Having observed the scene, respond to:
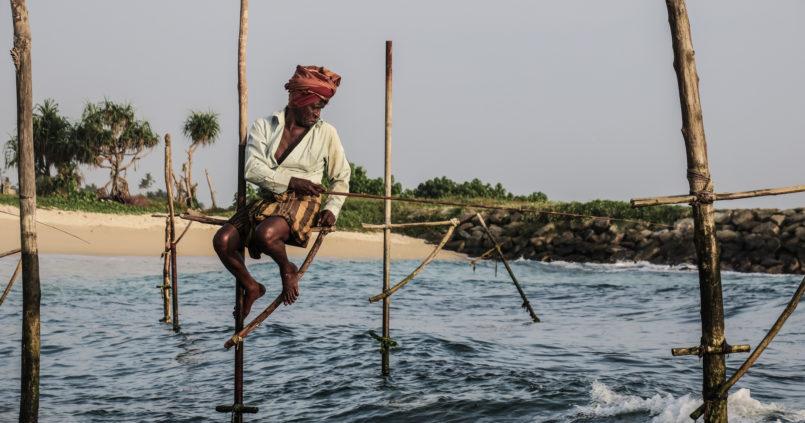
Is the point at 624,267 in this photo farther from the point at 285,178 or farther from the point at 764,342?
the point at 285,178

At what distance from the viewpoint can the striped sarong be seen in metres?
5.64

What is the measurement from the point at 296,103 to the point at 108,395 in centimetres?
566

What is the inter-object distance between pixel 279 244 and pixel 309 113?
97 centimetres

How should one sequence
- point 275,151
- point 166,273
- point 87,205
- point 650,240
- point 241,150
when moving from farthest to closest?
point 87,205, point 650,240, point 166,273, point 241,150, point 275,151

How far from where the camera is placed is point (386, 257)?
31.5ft

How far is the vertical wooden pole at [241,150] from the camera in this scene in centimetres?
611

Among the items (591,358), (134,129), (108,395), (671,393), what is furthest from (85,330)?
(134,129)

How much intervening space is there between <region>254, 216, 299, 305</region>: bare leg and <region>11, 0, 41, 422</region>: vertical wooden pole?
2225mm

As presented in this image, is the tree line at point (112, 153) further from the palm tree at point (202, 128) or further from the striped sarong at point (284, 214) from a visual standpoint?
the striped sarong at point (284, 214)

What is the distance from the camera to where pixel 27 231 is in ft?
21.3

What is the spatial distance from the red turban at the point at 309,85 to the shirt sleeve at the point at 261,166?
32 cm

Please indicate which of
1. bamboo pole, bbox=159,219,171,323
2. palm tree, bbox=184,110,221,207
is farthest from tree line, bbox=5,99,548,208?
bamboo pole, bbox=159,219,171,323

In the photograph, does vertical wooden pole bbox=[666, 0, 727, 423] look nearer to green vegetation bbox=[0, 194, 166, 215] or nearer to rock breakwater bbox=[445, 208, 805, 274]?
rock breakwater bbox=[445, 208, 805, 274]

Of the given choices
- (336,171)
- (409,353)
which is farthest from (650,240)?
(336,171)
